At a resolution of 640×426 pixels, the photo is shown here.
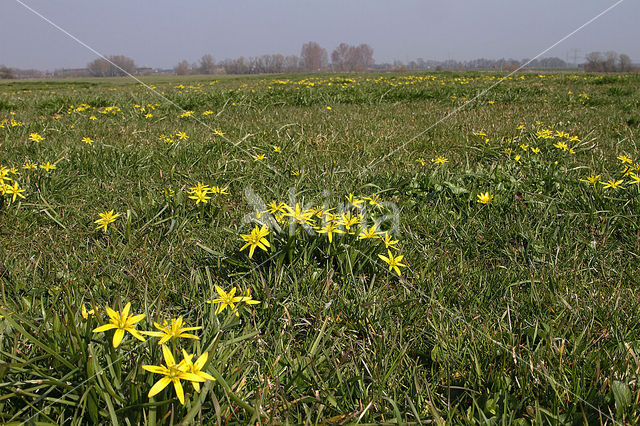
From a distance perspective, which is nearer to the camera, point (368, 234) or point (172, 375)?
point (172, 375)

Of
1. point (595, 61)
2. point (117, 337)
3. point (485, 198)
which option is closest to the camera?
point (117, 337)

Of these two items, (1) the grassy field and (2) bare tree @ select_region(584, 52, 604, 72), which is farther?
(2) bare tree @ select_region(584, 52, 604, 72)

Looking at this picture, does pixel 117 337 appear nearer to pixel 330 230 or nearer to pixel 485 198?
pixel 330 230

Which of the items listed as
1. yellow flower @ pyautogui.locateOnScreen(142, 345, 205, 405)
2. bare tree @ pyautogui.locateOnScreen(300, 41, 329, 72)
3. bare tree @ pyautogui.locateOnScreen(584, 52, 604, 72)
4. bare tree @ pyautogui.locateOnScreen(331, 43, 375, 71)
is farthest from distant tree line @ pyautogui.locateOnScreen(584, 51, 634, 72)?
bare tree @ pyautogui.locateOnScreen(300, 41, 329, 72)

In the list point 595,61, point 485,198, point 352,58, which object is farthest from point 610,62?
point 352,58

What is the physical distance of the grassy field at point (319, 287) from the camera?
1.13 meters

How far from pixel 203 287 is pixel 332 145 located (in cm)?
273

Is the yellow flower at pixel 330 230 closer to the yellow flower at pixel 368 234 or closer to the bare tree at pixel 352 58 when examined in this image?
the yellow flower at pixel 368 234

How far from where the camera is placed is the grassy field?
1.13 meters

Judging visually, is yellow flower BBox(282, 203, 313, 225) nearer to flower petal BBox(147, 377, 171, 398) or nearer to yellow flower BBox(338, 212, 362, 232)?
yellow flower BBox(338, 212, 362, 232)

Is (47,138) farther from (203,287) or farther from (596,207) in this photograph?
(596,207)

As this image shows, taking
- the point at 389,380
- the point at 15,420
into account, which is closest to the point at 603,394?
the point at 389,380

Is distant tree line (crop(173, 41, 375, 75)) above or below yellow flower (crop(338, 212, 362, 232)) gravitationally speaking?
above

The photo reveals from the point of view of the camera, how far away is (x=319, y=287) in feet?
5.77
